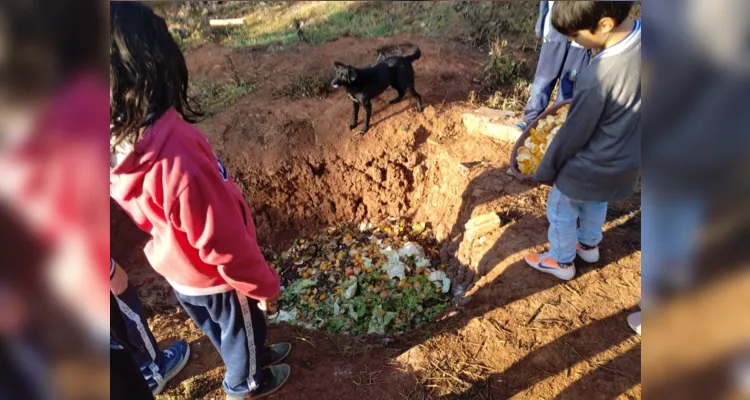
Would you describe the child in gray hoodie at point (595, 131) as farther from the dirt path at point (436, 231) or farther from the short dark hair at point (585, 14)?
the dirt path at point (436, 231)

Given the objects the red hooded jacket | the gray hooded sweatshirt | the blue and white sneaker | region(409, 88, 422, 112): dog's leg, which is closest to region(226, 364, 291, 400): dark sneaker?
the blue and white sneaker

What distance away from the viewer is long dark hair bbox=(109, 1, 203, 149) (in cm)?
127

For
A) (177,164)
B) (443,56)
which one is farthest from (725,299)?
(443,56)

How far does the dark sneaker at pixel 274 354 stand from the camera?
265cm

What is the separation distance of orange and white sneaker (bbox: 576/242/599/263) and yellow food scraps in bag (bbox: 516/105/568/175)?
0.63 metres

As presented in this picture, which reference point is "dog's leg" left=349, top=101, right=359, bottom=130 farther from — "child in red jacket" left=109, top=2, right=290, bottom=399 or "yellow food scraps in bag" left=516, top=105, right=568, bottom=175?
"child in red jacket" left=109, top=2, right=290, bottom=399

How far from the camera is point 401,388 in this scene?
252 centimetres

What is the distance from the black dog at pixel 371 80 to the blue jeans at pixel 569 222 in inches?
91.9

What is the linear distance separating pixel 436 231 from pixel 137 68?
3.46 m

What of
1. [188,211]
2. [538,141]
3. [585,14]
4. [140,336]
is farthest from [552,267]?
[140,336]

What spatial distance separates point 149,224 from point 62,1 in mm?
1398

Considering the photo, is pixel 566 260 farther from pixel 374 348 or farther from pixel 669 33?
pixel 669 33

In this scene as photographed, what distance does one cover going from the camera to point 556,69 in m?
3.83

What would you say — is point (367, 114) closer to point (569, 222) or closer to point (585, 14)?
point (569, 222)
